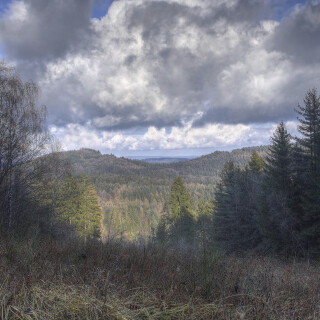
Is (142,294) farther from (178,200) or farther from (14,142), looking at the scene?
(178,200)

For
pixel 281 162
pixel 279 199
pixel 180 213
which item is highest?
pixel 281 162

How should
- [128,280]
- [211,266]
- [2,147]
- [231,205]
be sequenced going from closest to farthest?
[211,266] → [128,280] → [2,147] → [231,205]

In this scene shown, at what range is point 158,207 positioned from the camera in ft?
297

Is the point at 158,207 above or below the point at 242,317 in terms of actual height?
below

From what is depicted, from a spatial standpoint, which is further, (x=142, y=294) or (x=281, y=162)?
(x=281, y=162)

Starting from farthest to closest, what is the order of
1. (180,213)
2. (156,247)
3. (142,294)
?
(180,213) < (156,247) < (142,294)

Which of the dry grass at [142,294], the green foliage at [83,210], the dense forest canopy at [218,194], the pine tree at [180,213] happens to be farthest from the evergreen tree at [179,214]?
the dry grass at [142,294]

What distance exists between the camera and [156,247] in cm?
479

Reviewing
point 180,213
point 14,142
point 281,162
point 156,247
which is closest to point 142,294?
point 156,247

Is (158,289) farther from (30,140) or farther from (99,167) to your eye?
(99,167)

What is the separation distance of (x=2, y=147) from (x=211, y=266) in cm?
987

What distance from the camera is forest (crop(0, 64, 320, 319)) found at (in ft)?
6.28

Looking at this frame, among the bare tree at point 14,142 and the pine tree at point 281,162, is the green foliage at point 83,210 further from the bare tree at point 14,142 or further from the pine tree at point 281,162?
the pine tree at point 281,162

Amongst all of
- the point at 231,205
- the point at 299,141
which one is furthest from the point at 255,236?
the point at 299,141
